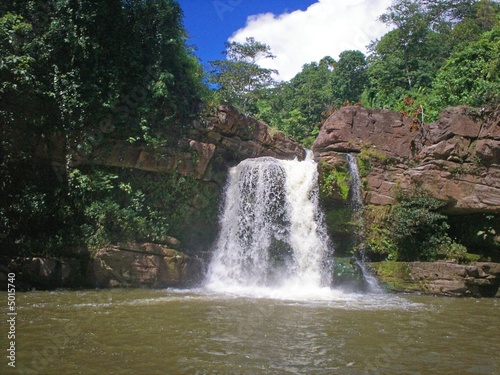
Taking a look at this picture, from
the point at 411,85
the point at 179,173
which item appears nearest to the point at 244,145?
the point at 179,173

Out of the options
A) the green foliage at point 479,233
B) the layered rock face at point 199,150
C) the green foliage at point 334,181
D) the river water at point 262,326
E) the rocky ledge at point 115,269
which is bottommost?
the river water at point 262,326

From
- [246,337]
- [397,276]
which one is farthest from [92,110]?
[397,276]

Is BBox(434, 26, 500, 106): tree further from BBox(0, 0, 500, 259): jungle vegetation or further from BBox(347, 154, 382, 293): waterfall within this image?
BBox(347, 154, 382, 293): waterfall

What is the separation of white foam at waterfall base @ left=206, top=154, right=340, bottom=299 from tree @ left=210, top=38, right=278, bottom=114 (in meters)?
16.3

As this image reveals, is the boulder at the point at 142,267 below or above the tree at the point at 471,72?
below

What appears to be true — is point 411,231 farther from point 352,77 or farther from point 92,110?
point 352,77

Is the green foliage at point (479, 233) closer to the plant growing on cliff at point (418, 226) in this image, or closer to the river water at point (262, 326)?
the plant growing on cliff at point (418, 226)

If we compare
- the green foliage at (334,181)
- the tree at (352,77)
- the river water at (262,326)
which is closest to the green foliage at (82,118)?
the river water at (262,326)

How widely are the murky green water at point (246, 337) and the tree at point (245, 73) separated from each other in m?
22.9

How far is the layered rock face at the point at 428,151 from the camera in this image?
1273 cm

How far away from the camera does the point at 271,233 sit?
13289 millimetres

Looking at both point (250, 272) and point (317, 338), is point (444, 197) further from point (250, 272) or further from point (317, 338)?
point (317, 338)

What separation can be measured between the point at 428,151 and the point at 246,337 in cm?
1023

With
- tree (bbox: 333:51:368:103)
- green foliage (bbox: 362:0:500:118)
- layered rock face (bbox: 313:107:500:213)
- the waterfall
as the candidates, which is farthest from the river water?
tree (bbox: 333:51:368:103)
